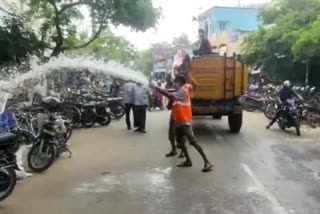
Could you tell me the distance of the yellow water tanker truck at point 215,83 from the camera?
53.3 feet

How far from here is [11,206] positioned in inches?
324

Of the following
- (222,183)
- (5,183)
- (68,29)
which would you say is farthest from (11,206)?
(68,29)

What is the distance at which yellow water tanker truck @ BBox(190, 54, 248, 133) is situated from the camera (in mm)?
16234

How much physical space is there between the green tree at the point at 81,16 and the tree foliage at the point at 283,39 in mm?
5791

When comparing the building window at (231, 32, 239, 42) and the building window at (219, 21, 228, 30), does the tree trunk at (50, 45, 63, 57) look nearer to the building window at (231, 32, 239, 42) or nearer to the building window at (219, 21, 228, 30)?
the building window at (231, 32, 239, 42)

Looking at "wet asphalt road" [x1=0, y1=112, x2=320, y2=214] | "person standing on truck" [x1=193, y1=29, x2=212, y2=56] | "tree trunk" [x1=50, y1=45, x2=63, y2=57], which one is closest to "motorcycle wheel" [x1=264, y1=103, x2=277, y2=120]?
"person standing on truck" [x1=193, y1=29, x2=212, y2=56]

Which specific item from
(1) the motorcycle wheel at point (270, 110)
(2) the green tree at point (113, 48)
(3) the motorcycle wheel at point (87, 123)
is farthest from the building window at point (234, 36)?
(3) the motorcycle wheel at point (87, 123)

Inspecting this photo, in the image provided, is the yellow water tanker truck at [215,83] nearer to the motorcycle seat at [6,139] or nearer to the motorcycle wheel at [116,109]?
the motorcycle wheel at [116,109]

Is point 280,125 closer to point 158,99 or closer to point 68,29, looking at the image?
point 68,29

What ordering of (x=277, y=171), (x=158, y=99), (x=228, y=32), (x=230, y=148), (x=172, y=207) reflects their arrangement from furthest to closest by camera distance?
(x=228, y=32)
(x=158, y=99)
(x=230, y=148)
(x=277, y=171)
(x=172, y=207)

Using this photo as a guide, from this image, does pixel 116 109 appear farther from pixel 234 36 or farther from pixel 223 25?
pixel 223 25

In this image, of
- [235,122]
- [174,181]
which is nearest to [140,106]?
[235,122]

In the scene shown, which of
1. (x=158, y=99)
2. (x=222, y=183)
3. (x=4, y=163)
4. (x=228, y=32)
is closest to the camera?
(x=4, y=163)

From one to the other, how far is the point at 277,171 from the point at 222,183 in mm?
1581
